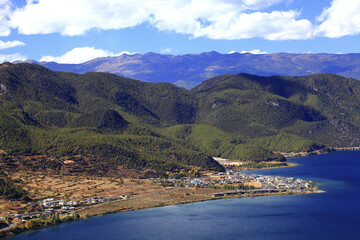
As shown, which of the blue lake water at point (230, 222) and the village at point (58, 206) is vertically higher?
the village at point (58, 206)

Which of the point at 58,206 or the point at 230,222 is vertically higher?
the point at 58,206

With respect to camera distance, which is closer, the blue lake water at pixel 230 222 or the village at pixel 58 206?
the blue lake water at pixel 230 222

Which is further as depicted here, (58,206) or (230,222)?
(58,206)

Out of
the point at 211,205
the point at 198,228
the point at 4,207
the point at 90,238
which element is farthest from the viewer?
the point at 211,205

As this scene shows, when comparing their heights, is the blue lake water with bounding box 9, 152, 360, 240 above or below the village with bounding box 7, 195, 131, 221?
below

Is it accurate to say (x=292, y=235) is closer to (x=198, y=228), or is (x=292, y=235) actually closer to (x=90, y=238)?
(x=198, y=228)

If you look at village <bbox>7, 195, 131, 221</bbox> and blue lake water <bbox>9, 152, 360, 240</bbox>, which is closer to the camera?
blue lake water <bbox>9, 152, 360, 240</bbox>

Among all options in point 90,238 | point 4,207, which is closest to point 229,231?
point 90,238

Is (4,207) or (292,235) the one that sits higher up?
(4,207)
